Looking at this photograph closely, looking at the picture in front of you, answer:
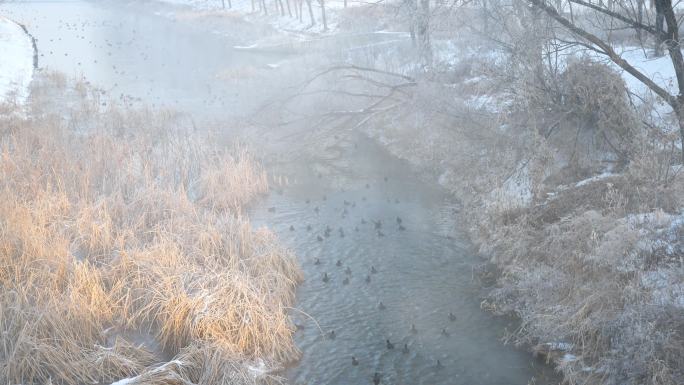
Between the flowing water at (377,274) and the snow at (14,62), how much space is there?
4427 mm

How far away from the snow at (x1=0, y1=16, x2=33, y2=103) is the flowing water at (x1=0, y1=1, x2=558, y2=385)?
4.43 metres

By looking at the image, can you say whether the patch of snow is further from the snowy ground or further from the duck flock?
the snowy ground

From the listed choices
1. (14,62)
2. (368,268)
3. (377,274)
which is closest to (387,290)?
(377,274)

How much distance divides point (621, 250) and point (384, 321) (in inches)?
156

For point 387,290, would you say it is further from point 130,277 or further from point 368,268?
point 130,277

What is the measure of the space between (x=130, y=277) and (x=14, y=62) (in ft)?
79.1

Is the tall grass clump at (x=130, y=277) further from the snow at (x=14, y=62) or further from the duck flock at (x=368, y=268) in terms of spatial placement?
the snow at (x=14, y=62)

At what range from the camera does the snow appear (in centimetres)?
2356

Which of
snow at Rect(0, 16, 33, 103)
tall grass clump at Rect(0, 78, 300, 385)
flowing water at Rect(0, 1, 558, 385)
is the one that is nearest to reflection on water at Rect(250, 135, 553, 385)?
flowing water at Rect(0, 1, 558, 385)

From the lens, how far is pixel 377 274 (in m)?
11.8

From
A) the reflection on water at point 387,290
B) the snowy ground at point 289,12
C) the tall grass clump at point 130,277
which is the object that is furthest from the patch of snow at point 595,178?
the snowy ground at point 289,12

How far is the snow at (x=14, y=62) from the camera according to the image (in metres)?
23.6

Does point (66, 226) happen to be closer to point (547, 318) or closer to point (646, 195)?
point (547, 318)

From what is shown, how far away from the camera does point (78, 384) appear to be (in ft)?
25.3
